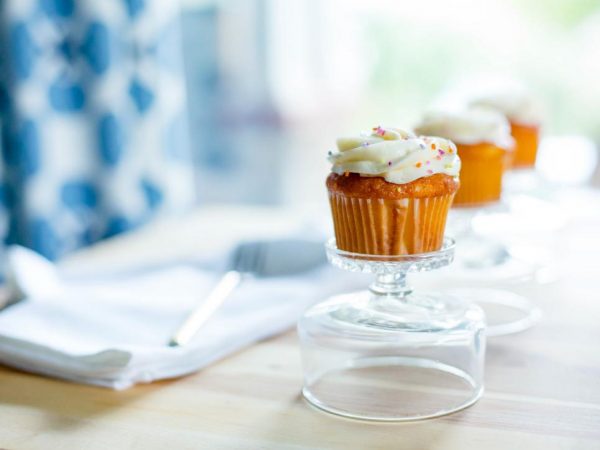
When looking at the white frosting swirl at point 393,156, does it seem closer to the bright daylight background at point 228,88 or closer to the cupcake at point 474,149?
the cupcake at point 474,149

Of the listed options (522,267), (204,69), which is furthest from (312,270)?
(204,69)

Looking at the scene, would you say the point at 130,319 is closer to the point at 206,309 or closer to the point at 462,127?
the point at 206,309

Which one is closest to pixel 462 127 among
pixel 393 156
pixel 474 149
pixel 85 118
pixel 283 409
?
pixel 474 149

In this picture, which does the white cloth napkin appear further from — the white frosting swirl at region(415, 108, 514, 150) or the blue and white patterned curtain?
the blue and white patterned curtain

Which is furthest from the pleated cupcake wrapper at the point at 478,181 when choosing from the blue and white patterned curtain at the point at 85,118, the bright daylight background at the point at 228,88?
the blue and white patterned curtain at the point at 85,118

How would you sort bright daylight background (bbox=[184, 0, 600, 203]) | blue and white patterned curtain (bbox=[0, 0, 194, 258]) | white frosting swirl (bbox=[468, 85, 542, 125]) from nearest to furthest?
white frosting swirl (bbox=[468, 85, 542, 125]) → blue and white patterned curtain (bbox=[0, 0, 194, 258]) → bright daylight background (bbox=[184, 0, 600, 203])

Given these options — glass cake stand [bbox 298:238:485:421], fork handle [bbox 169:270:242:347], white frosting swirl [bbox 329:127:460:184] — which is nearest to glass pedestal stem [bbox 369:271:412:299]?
glass cake stand [bbox 298:238:485:421]

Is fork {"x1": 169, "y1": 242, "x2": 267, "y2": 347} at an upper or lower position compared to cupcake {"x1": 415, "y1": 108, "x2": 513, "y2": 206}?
lower
